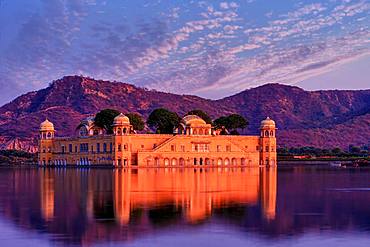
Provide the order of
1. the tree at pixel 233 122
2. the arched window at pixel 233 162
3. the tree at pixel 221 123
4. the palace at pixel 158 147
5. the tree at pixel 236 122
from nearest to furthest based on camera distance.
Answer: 1. the palace at pixel 158 147
2. the arched window at pixel 233 162
3. the tree at pixel 236 122
4. the tree at pixel 233 122
5. the tree at pixel 221 123

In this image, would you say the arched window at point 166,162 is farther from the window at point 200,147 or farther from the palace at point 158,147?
the window at point 200,147

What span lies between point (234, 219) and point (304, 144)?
147 m

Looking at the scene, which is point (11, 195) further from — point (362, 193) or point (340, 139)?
A: point (340, 139)

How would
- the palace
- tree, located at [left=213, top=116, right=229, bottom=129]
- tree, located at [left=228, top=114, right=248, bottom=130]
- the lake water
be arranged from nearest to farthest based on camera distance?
1. the lake water
2. the palace
3. tree, located at [left=228, top=114, right=248, bottom=130]
4. tree, located at [left=213, top=116, right=229, bottom=129]

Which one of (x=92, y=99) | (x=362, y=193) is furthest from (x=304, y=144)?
(x=362, y=193)

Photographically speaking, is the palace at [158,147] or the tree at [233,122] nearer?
the palace at [158,147]

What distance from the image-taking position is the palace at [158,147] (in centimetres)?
7912

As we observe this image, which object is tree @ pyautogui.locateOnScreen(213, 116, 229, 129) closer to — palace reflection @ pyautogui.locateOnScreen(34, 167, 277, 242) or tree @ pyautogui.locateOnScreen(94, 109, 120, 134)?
tree @ pyautogui.locateOnScreen(94, 109, 120, 134)

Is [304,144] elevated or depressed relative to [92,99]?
depressed

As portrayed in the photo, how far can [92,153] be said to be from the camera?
8400 centimetres

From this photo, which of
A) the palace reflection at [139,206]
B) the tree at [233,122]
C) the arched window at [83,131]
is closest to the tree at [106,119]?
the arched window at [83,131]

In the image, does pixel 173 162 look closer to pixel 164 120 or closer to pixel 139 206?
pixel 164 120

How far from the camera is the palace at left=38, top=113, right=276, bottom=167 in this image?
3115 inches

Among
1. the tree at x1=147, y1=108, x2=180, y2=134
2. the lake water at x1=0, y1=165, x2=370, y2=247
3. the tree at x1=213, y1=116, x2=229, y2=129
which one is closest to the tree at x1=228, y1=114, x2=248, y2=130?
the tree at x1=213, y1=116, x2=229, y2=129
